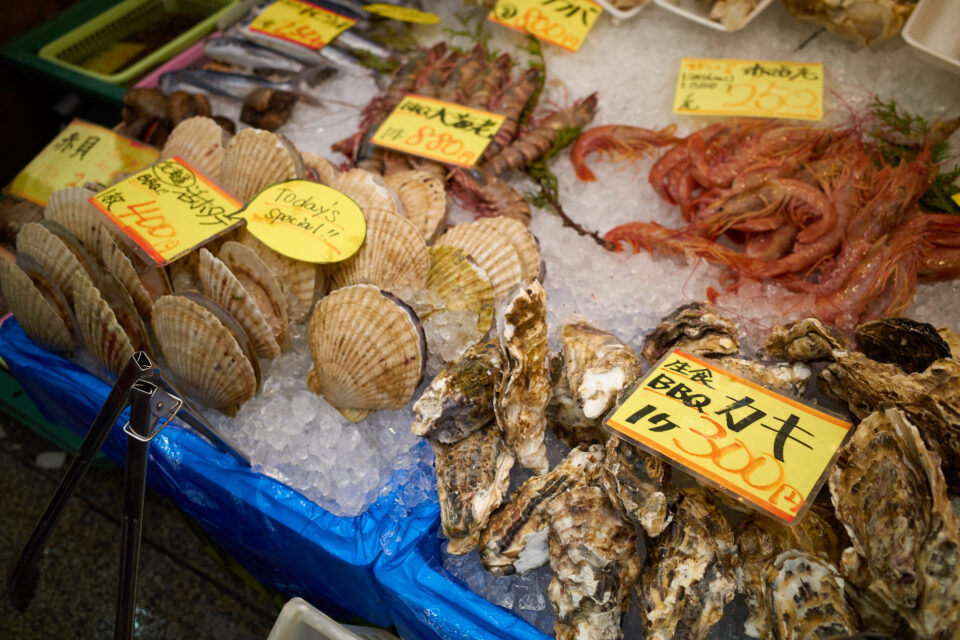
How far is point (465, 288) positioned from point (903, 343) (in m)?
1.03

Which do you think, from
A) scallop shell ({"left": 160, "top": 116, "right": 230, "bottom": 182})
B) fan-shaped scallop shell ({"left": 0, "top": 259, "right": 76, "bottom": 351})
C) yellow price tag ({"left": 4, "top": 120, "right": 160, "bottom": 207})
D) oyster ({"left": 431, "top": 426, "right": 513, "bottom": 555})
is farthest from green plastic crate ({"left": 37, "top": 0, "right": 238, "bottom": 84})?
oyster ({"left": 431, "top": 426, "right": 513, "bottom": 555})

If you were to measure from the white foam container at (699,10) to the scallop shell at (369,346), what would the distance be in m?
1.77

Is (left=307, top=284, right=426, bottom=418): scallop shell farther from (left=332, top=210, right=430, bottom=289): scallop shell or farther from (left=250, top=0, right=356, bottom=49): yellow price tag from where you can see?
(left=250, top=0, right=356, bottom=49): yellow price tag

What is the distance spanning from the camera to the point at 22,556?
4.56 feet

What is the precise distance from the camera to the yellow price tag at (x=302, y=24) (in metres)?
2.83

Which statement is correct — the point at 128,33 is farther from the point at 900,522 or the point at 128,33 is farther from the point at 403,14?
the point at 900,522

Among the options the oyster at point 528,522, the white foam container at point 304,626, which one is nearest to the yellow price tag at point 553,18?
the oyster at point 528,522

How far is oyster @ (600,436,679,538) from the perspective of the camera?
1.21 meters

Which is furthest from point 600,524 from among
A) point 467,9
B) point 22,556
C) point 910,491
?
point 467,9

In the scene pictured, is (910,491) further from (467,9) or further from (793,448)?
(467,9)

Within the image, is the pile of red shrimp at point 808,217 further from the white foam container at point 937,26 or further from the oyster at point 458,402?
the oyster at point 458,402

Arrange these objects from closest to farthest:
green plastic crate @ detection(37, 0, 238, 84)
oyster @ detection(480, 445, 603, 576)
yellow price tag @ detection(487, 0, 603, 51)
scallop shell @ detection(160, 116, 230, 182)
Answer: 1. oyster @ detection(480, 445, 603, 576)
2. scallop shell @ detection(160, 116, 230, 182)
3. yellow price tag @ detection(487, 0, 603, 51)
4. green plastic crate @ detection(37, 0, 238, 84)

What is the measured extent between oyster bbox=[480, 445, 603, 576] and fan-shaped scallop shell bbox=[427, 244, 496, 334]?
520mm

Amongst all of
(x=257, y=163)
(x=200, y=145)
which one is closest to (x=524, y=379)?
(x=257, y=163)
